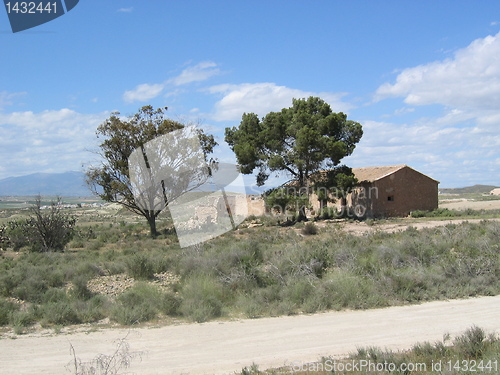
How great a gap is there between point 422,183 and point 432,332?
33.1 metres

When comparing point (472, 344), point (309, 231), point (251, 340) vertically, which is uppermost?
point (309, 231)

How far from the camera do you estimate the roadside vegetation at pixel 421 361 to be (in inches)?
256

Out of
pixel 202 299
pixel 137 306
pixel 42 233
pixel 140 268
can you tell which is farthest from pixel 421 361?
pixel 42 233

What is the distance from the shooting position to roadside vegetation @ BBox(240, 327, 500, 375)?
6.50 m

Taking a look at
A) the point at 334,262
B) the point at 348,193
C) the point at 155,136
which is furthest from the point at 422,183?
the point at 334,262

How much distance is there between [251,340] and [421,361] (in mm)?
3140

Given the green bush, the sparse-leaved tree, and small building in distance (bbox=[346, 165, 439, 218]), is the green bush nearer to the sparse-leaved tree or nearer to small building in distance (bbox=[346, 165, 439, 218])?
the sparse-leaved tree

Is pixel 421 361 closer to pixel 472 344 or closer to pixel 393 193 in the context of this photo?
pixel 472 344

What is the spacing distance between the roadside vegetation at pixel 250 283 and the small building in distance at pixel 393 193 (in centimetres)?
1984

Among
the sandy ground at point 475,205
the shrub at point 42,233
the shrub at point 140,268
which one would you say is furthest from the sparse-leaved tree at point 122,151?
the sandy ground at point 475,205

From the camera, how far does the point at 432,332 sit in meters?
8.84

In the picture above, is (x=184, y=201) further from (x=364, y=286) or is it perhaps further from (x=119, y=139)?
(x=364, y=286)

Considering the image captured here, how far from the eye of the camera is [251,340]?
28.5 ft

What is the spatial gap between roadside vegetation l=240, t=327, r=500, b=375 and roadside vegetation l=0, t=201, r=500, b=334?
3.48 m
